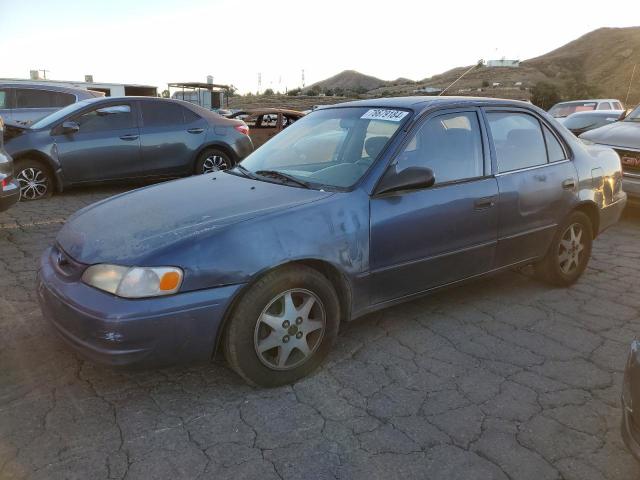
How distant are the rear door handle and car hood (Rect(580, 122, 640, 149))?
4.50 meters

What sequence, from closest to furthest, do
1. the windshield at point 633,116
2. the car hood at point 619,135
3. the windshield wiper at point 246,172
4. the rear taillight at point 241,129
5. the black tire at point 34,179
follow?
1. the windshield wiper at point 246,172
2. the car hood at point 619,135
3. the black tire at point 34,179
4. the windshield at point 633,116
5. the rear taillight at point 241,129

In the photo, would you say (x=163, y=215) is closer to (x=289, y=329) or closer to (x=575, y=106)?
(x=289, y=329)

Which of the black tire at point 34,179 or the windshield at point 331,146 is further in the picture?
the black tire at point 34,179

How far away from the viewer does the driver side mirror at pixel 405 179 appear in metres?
3.09

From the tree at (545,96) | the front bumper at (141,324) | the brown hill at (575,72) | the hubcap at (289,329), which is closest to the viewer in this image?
the front bumper at (141,324)

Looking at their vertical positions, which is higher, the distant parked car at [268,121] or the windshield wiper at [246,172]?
the distant parked car at [268,121]

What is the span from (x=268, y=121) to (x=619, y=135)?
27.3 feet

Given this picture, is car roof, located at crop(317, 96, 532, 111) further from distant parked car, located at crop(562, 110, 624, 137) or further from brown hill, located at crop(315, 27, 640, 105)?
brown hill, located at crop(315, 27, 640, 105)

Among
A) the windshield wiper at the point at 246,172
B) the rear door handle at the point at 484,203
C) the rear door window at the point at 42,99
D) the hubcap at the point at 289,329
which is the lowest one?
the hubcap at the point at 289,329

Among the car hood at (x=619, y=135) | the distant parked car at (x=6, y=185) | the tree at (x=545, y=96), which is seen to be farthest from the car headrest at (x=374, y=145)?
the tree at (x=545, y=96)

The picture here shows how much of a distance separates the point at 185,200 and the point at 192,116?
5.63 meters

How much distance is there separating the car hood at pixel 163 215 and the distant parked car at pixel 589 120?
31.1 ft

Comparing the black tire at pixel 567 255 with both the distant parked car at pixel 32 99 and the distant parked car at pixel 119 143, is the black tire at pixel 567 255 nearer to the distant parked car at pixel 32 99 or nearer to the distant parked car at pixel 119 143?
the distant parked car at pixel 119 143

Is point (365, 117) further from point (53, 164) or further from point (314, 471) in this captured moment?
point (53, 164)
